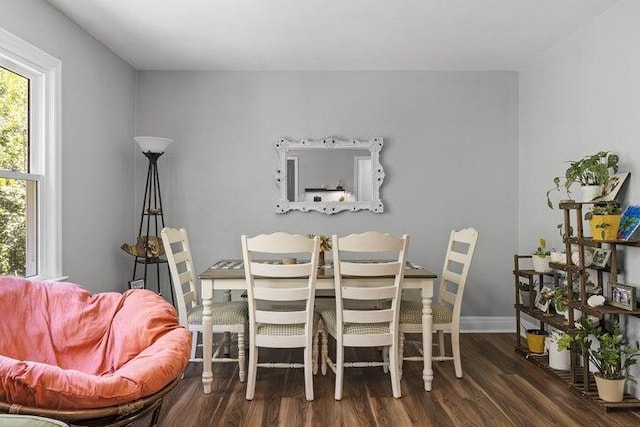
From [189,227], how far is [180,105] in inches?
46.8

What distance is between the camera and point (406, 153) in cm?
455

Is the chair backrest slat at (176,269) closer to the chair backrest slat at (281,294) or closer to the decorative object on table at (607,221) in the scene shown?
the chair backrest slat at (281,294)

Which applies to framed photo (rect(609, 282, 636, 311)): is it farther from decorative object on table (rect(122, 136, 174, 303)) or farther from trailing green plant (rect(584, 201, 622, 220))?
decorative object on table (rect(122, 136, 174, 303))

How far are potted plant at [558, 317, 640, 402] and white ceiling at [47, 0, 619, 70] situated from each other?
6.96 ft

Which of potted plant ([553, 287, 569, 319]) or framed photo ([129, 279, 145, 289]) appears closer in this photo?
potted plant ([553, 287, 569, 319])

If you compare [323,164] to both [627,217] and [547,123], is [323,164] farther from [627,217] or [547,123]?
[627,217]

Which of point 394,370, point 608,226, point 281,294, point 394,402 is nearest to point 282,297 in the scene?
point 281,294

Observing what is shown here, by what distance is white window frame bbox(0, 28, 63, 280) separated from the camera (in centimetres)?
306

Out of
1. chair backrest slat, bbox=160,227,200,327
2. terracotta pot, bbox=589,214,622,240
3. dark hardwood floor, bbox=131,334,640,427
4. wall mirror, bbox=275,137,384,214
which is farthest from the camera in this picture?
wall mirror, bbox=275,137,384,214

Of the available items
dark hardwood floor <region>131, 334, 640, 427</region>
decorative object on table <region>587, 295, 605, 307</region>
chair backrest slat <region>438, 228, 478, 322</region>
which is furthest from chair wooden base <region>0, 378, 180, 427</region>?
decorative object on table <region>587, 295, 605, 307</region>

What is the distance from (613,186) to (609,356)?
108 centimetres

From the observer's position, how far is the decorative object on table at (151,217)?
13.3ft

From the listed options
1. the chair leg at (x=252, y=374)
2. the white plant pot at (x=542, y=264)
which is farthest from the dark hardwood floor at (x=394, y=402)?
the white plant pot at (x=542, y=264)

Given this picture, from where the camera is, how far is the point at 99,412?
1684 millimetres
